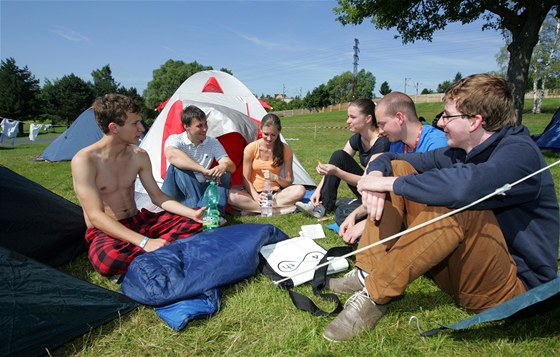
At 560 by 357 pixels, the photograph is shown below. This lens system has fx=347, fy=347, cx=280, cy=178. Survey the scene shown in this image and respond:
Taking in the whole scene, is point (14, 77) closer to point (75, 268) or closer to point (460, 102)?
point (75, 268)

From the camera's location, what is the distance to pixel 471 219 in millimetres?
1691

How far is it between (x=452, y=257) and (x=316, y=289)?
98cm

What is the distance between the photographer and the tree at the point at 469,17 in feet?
31.1

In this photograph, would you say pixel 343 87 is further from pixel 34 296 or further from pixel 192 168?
pixel 34 296

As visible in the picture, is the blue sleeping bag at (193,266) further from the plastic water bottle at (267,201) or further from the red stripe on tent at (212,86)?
the red stripe on tent at (212,86)

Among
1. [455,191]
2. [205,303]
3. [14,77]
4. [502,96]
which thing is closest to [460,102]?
[502,96]

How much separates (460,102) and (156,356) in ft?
7.24

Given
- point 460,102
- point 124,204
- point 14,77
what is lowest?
point 124,204

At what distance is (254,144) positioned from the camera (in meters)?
4.68

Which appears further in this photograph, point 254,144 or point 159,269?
point 254,144

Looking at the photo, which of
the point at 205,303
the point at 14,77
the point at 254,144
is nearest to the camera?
the point at 205,303

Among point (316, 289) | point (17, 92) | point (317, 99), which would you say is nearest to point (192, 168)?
point (316, 289)

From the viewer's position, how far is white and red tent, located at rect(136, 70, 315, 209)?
5.04 m

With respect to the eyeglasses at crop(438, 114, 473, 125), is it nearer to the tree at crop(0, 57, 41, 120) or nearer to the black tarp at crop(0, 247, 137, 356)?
the black tarp at crop(0, 247, 137, 356)
